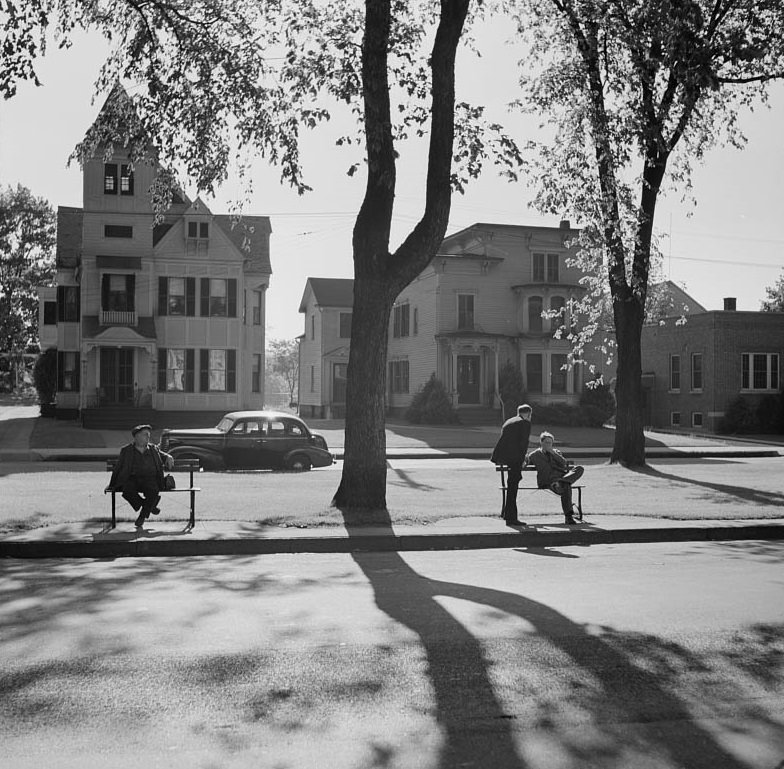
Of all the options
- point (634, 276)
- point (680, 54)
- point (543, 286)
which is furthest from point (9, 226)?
point (680, 54)

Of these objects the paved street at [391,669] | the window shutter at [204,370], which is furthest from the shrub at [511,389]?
the paved street at [391,669]

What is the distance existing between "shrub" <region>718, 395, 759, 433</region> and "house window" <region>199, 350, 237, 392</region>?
22669mm

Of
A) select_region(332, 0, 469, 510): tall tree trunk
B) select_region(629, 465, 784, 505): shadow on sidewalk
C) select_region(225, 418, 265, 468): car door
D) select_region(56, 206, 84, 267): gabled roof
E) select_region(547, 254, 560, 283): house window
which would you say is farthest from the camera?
select_region(547, 254, 560, 283): house window

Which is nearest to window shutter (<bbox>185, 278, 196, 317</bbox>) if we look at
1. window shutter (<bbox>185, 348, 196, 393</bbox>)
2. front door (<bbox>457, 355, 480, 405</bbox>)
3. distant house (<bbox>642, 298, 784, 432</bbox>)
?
window shutter (<bbox>185, 348, 196, 393</bbox>)

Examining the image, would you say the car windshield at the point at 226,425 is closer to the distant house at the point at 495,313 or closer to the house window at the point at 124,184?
the house window at the point at 124,184

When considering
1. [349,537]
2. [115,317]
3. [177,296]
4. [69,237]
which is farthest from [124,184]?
[349,537]

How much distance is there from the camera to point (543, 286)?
160 ft

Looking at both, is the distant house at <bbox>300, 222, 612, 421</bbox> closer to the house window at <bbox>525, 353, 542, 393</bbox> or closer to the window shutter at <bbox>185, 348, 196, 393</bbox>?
the house window at <bbox>525, 353, 542, 393</bbox>

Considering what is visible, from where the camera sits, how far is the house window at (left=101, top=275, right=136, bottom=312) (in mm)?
40438

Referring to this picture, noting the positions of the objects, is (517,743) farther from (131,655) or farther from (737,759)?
(131,655)

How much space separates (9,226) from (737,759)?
79.3m

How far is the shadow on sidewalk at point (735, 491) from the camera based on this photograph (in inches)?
697

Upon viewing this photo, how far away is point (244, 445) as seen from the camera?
79.5ft

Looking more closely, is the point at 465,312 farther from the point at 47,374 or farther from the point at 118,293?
the point at 47,374
